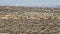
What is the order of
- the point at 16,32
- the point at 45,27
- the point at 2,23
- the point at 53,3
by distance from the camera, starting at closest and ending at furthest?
the point at 16,32
the point at 45,27
the point at 2,23
the point at 53,3

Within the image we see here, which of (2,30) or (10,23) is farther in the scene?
(10,23)

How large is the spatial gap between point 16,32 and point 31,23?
62.0 inches

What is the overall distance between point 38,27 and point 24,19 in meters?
1.64

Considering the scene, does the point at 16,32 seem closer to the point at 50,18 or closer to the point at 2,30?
the point at 2,30

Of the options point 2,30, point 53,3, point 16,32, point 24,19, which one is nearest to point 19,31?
point 16,32

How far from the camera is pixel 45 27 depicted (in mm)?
8523

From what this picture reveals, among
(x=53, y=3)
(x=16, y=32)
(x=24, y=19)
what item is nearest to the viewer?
(x=16, y=32)

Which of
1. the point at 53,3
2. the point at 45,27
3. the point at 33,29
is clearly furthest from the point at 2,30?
the point at 53,3

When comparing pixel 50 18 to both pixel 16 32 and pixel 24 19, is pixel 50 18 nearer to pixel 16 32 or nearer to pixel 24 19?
pixel 24 19

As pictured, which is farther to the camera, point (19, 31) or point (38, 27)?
point (38, 27)

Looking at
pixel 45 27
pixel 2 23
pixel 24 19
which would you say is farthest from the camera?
pixel 24 19

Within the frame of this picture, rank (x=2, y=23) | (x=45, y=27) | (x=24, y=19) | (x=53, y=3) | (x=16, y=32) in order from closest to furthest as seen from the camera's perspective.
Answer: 1. (x=16, y=32)
2. (x=45, y=27)
3. (x=2, y=23)
4. (x=24, y=19)
5. (x=53, y=3)

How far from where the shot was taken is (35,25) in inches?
351

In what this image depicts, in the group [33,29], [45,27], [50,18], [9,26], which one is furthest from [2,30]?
[50,18]
